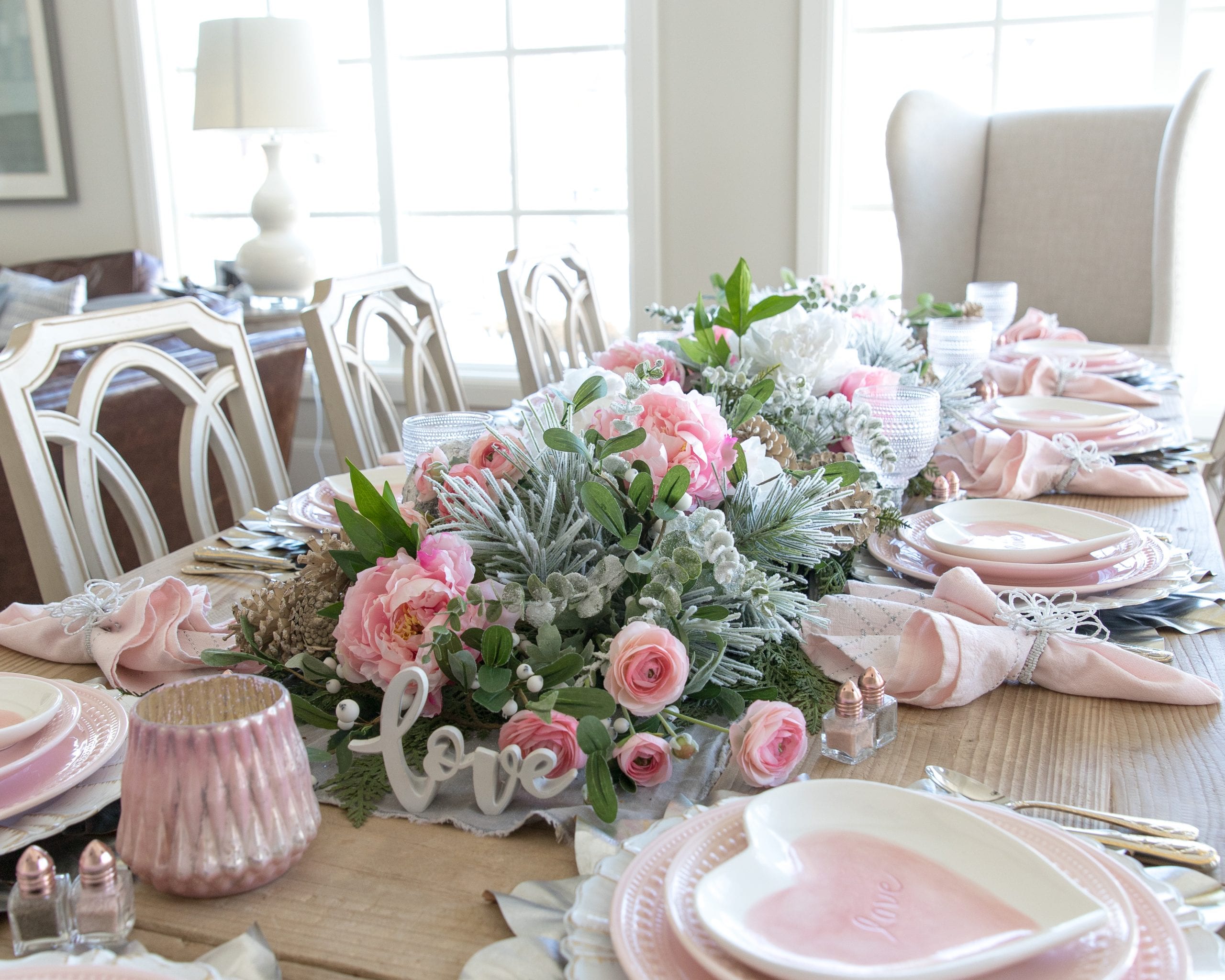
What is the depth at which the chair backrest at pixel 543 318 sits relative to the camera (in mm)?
2180

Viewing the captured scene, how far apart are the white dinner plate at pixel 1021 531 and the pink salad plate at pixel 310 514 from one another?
60 centimetres

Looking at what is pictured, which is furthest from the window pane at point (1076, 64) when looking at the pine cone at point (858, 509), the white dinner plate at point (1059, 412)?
the pine cone at point (858, 509)

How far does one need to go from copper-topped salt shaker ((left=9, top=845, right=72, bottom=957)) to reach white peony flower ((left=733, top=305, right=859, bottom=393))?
0.80 meters

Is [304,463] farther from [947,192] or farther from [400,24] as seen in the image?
[947,192]

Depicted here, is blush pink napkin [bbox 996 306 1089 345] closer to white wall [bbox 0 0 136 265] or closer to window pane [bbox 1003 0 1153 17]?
window pane [bbox 1003 0 1153 17]

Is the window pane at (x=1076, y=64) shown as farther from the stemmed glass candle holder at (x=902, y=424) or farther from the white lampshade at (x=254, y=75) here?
the stemmed glass candle holder at (x=902, y=424)

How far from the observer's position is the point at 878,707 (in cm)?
69

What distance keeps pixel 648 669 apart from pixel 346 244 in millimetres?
3489

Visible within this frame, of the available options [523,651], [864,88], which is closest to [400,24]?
[864,88]

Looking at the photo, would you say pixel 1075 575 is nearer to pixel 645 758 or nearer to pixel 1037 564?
pixel 1037 564

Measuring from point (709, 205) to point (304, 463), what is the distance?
172cm

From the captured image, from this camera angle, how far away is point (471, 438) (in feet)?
2.98

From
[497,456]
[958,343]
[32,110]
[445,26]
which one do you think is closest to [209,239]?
[32,110]

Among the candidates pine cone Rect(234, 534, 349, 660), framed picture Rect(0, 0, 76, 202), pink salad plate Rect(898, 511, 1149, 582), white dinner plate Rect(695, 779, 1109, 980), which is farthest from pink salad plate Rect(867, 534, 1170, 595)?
framed picture Rect(0, 0, 76, 202)
